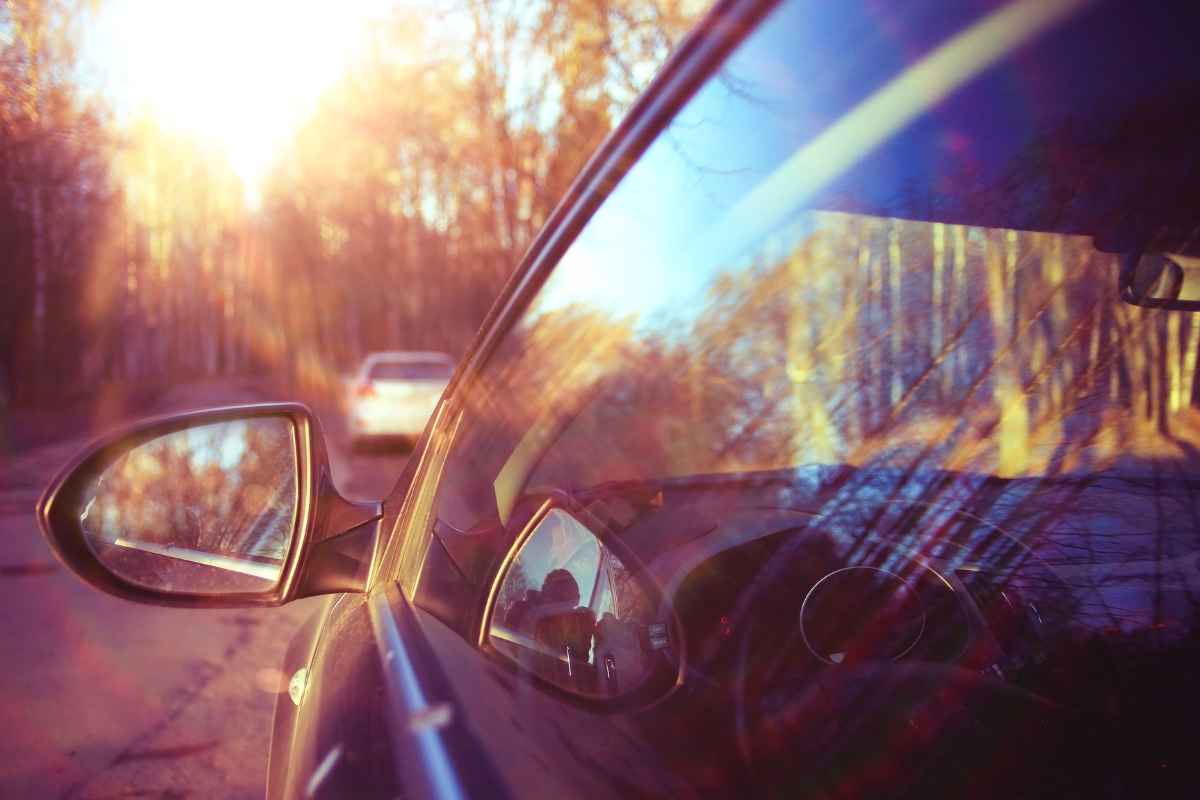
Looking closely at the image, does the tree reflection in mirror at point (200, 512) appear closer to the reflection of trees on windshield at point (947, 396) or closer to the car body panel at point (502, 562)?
the car body panel at point (502, 562)

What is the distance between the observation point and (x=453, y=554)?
1421 millimetres

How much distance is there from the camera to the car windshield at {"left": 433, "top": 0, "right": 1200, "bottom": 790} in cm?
99

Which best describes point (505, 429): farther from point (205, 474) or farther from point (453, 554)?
point (205, 474)

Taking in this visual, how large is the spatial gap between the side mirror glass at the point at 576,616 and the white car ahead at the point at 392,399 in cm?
1279

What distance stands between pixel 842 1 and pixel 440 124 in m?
15.7

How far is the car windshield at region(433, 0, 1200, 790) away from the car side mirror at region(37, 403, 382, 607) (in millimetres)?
210

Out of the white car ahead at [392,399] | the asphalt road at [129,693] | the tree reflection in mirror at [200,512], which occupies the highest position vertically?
the tree reflection in mirror at [200,512]

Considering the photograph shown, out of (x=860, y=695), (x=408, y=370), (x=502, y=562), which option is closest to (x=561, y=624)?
(x=502, y=562)

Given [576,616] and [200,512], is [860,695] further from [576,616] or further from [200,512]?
[200,512]

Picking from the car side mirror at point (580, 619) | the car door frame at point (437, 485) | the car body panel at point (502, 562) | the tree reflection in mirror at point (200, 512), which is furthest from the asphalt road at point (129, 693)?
the car side mirror at point (580, 619)

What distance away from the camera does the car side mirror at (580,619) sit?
1.12 metres

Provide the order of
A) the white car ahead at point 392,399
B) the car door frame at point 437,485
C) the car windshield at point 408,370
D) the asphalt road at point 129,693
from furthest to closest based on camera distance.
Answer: the car windshield at point 408,370 < the white car ahead at point 392,399 < the asphalt road at point 129,693 < the car door frame at point 437,485

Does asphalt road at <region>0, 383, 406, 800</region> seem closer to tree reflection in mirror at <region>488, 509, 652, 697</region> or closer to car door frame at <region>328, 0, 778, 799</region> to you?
car door frame at <region>328, 0, 778, 799</region>

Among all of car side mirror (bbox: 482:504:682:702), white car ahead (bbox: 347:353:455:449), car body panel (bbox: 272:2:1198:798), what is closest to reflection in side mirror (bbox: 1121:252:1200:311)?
car body panel (bbox: 272:2:1198:798)
